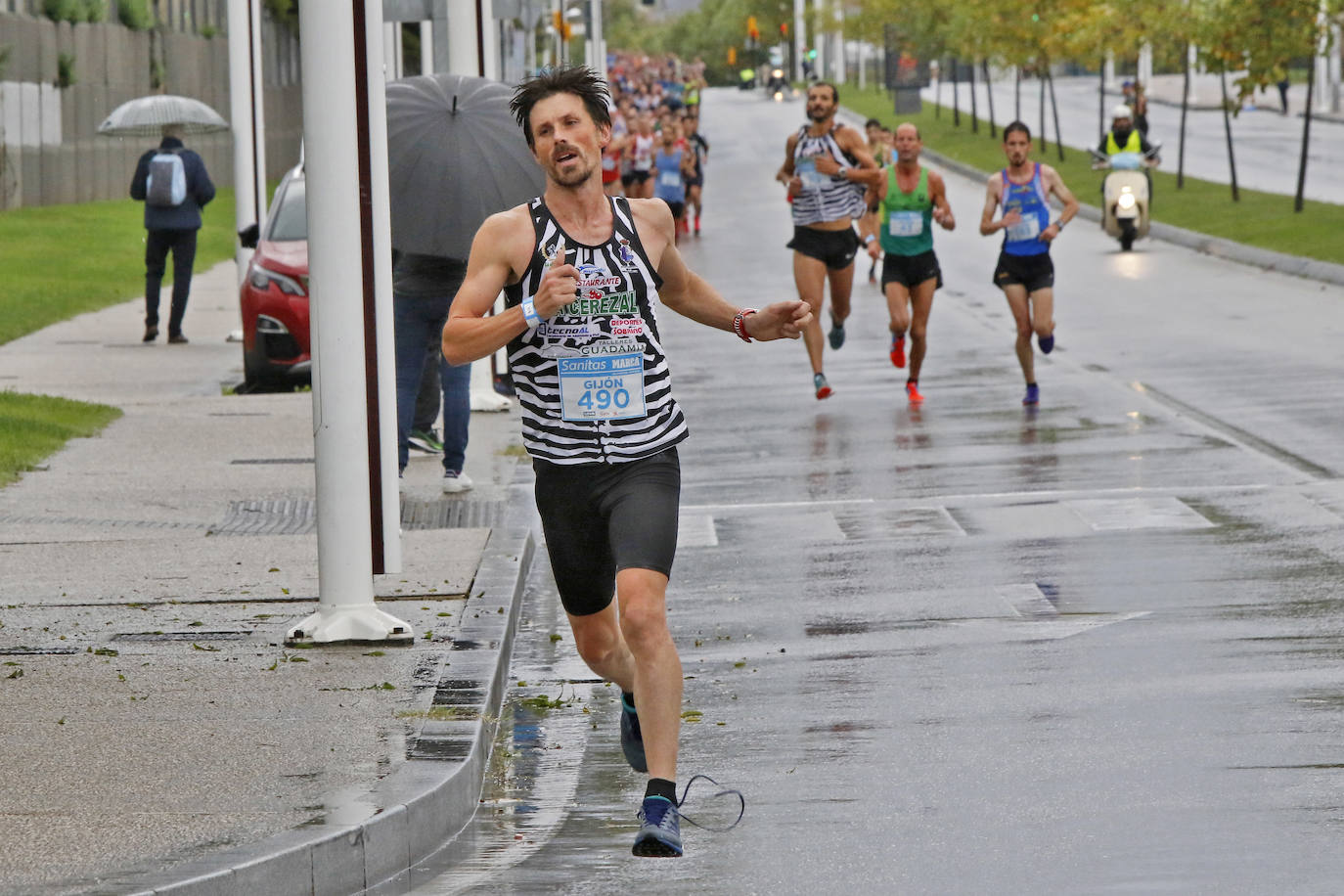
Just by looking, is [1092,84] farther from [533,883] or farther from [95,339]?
[533,883]

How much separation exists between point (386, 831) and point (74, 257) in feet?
102

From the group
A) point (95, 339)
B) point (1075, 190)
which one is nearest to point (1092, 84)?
point (1075, 190)

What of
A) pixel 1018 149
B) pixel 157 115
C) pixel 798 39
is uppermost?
pixel 798 39

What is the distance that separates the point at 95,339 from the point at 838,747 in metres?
18.2

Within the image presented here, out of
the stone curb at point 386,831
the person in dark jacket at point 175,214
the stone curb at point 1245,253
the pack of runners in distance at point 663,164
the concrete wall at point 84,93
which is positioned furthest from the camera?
the concrete wall at point 84,93

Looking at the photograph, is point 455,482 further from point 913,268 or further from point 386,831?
point 386,831

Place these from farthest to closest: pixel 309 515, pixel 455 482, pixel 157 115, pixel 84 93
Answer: pixel 84 93, pixel 157 115, pixel 455 482, pixel 309 515

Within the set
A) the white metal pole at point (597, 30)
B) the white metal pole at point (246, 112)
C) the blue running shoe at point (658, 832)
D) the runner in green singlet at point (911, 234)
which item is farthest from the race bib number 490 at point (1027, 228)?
the white metal pole at point (597, 30)

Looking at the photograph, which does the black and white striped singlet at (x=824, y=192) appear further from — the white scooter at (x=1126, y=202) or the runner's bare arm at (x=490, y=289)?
the white scooter at (x=1126, y=202)

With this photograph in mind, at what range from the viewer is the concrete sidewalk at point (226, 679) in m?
5.70

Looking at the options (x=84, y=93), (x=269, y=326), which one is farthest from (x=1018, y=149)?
(x=84, y=93)

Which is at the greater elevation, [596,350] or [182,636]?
[596,350]

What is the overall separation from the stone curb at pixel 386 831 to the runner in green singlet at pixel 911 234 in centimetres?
883

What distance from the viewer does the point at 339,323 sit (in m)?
8.45
